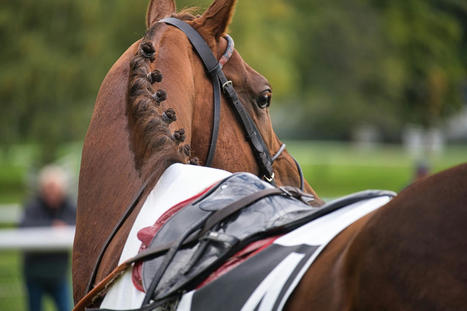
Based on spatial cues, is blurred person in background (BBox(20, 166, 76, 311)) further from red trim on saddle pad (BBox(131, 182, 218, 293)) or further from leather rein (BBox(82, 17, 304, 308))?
red trim on saddle pad (BBox(131, 182, 218, 293))

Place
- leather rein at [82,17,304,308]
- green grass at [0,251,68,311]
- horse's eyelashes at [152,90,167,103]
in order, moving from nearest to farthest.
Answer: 1. horse's eyelashes at [152,90,167,103]
2. leather rein at [82,17,304,308]
3. green grass at [0,251,68,311]

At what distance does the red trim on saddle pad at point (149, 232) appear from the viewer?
1855 mm

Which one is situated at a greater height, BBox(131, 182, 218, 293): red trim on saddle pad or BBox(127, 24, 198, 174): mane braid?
BBox(127, 24, 198, 174): mane braid

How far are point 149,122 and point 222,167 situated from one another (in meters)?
0.44

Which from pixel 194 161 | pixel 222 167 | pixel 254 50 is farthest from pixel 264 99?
pixel 254 50

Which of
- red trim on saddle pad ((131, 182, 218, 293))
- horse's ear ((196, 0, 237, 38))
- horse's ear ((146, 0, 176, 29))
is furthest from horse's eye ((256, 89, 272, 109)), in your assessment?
red trim on saddle pad ((131, 182, 218, 293))

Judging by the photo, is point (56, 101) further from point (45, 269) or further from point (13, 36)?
point (45, 269)

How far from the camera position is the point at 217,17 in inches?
107

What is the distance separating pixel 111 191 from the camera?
2.34 metres

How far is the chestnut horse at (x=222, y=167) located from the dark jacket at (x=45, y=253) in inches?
159

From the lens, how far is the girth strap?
8.76ft

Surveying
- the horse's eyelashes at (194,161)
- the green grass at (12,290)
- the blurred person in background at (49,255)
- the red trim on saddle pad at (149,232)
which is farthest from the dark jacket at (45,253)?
the red trim on saddle pad at (149,232)

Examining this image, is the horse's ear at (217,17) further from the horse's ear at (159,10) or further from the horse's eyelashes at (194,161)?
the horse's eyelashes at (194,161)

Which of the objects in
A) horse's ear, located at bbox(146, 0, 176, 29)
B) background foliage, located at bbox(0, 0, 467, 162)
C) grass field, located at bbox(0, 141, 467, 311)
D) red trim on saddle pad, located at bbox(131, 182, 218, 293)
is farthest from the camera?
background foliage, located at bbox(0, 0, 467, 162)
